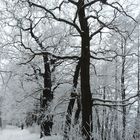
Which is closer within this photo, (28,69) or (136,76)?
(28,69)

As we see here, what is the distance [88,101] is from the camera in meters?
9.92

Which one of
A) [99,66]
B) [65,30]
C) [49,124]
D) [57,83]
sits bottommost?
[49,124]

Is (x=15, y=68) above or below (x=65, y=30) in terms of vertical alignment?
below

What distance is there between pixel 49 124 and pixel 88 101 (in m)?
9.42

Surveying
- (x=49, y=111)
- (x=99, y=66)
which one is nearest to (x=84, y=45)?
(x=49, y=111)

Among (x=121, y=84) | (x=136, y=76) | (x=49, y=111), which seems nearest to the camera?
(x=49, y=111)

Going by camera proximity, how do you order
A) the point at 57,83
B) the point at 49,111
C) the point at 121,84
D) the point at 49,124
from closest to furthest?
the point at 49,111, the point at 49,124, the point at 57,83, the point at 121,84

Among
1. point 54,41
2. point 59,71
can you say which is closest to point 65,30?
point 54,41

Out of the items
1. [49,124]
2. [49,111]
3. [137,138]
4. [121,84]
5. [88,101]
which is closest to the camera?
[137,138]

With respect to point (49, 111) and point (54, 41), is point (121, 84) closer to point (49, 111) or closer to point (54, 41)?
point (54, 41)

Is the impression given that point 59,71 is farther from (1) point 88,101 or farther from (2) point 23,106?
(1) point 88,101

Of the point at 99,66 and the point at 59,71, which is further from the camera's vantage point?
the point at 99,66

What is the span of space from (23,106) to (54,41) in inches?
276

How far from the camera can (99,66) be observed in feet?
Result: 81.0
